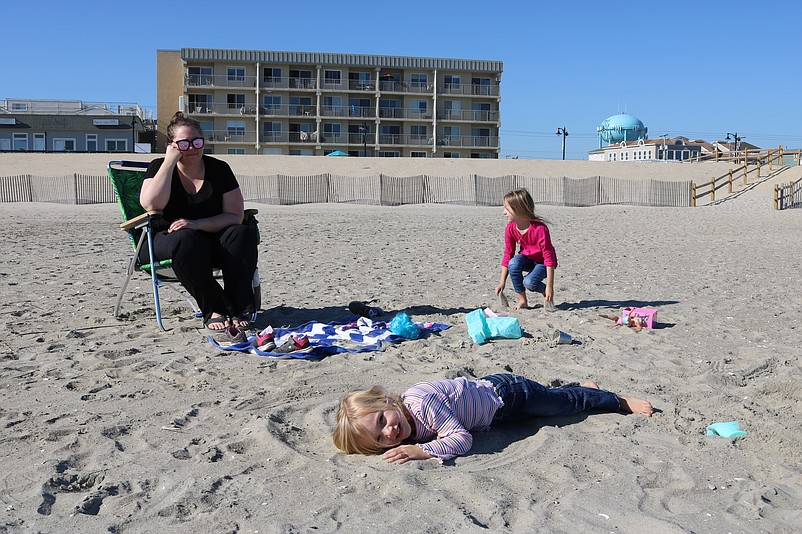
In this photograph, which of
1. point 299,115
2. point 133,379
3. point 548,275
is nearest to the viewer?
point 133,379

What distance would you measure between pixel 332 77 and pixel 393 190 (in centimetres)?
3429

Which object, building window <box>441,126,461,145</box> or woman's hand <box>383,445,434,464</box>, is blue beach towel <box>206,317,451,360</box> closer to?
woman's hand <box>383,445,434,464</box>

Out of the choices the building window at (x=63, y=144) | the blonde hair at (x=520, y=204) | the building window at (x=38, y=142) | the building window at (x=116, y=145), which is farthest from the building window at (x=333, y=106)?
the blonde hair at (x=520, y=204)

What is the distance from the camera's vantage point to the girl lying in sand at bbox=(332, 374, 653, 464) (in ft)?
10.8

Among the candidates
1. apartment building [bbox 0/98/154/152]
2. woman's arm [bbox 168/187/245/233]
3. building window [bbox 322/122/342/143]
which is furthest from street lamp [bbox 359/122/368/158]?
woman's arm [bbox 168/187/245/233]

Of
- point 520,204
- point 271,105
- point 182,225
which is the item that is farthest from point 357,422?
point 271,105

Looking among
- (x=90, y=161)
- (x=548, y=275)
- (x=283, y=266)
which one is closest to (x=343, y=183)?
(x=90, y=161)

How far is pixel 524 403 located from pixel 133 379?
2.12 meters

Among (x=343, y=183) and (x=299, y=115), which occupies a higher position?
(x=299, y=115)

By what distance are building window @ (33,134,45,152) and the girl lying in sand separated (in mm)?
66090

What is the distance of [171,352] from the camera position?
16.5 feet

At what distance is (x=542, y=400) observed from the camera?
3.76 metres

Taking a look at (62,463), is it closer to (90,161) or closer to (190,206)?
(190,206)

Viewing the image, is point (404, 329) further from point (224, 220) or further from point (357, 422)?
point (357, 422)
